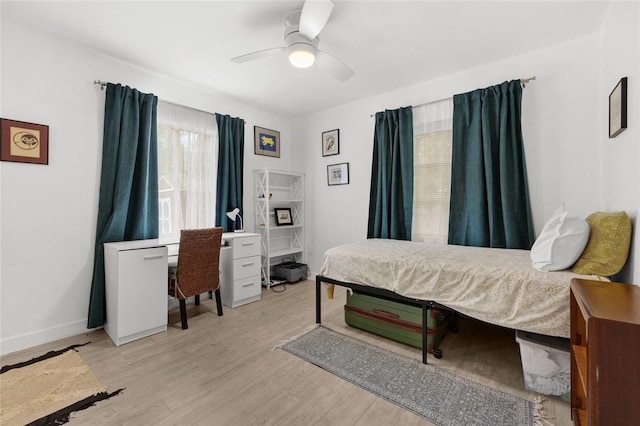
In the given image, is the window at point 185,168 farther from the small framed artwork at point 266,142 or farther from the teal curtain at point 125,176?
the small framed artwork at point 266,142

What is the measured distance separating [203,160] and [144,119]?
78 centimetres

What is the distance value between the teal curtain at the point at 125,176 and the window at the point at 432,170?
289 centimetres

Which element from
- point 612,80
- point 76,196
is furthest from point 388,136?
point 76,196

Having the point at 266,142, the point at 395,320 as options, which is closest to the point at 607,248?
the point at 395,320

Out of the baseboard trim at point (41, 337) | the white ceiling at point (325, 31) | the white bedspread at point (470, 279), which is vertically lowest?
the baseboard trim at point (41, 337)

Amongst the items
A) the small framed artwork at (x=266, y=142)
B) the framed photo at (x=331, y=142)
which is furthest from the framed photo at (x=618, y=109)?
the small framed artwork at (x=266, y=142)

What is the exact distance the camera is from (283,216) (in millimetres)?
4254

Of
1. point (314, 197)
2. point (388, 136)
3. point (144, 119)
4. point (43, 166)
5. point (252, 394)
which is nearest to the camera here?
point (252, 394)

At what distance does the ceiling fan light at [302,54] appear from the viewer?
2.05 m

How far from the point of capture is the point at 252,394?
1728 millimetres

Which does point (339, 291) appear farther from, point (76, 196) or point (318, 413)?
point (76, 196)

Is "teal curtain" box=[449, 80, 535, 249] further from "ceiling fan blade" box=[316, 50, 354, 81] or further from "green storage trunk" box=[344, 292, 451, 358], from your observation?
"ceiling fan blade" box=[316, 50, 354, 81]

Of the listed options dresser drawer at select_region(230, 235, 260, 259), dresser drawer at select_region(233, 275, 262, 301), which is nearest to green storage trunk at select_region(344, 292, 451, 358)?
dresser drawer at select_region(233, 275, 262, 301)

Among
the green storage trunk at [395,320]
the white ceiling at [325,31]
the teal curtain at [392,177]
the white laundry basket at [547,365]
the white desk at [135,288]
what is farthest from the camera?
the teal curtain at [392,177]
